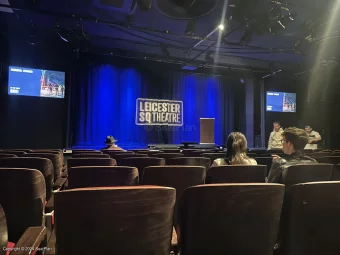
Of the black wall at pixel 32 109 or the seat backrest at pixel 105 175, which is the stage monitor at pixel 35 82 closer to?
the black wall at pixel 32 109

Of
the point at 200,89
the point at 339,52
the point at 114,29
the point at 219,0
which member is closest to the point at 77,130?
the point at 114,29

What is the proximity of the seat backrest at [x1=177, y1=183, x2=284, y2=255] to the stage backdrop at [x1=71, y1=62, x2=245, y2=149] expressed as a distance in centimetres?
910

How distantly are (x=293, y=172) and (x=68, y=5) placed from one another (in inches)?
273

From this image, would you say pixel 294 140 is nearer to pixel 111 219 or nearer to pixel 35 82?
pixel 111 219

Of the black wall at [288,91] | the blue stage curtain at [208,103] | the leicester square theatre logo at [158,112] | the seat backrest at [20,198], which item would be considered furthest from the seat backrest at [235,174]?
the black wall at [288,91]

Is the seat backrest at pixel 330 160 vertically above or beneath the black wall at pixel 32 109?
beneath

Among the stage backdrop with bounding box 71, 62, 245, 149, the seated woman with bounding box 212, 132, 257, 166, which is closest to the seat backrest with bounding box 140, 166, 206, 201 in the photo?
the seated woman with bounding box 212, 132, 257, 166

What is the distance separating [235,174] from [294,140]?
88 centimetres

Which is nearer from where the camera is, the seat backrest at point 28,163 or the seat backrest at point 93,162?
the seat backrest at point 28,163

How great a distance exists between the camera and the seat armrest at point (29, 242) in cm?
112

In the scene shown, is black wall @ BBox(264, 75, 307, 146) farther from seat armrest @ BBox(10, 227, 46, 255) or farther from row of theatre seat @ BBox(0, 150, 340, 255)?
seat armrest @ BBox(10, 227, 46, 255)

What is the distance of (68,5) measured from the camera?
683 centimetres

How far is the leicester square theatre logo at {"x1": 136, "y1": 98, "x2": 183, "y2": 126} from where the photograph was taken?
36.3ft

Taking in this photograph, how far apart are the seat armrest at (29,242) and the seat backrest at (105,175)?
0.76 metres
